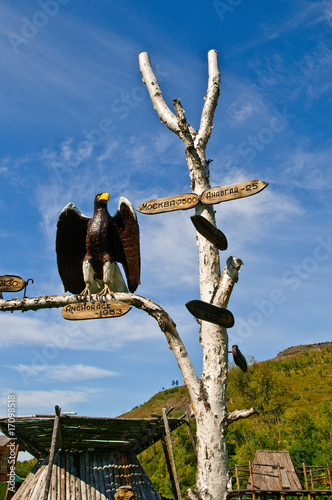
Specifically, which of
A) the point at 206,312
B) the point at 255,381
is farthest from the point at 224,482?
the point at 255,381

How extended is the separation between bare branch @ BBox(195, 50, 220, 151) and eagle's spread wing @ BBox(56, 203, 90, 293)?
6.21 ft

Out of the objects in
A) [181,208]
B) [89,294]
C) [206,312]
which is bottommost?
[206,312]

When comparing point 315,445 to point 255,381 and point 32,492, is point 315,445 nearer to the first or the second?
point 255,381

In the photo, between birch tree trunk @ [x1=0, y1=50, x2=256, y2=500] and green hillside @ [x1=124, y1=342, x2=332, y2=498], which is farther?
green hillside @ [x1=124, y1=342, x2=332, y2=498]

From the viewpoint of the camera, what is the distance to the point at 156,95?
583 centimetres

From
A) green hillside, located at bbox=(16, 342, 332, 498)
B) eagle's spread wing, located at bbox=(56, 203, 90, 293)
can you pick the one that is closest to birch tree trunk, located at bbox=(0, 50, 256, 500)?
eagle's spread wing, located at bbox=(56, 203, 90, 293)

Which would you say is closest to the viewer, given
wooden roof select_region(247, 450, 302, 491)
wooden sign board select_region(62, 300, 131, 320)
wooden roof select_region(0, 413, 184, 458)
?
wooden sign board select_region(62, 300, 131, 320)

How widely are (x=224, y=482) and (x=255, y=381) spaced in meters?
29.7

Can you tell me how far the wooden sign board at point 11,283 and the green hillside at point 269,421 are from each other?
5881 millimetres

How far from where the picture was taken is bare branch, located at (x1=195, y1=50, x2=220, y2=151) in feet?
17.3

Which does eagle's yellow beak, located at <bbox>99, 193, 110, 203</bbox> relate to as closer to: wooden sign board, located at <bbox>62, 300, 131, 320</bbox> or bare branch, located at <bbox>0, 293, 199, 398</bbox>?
bare branch, located at <bbox>0, 293, 199, 398</bbox>

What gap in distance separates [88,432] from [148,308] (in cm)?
398

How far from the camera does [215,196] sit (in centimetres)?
446

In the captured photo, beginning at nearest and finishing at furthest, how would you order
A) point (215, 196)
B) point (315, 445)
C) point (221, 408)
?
point (221, 408)
point (215, 196)
point (315, 445)
